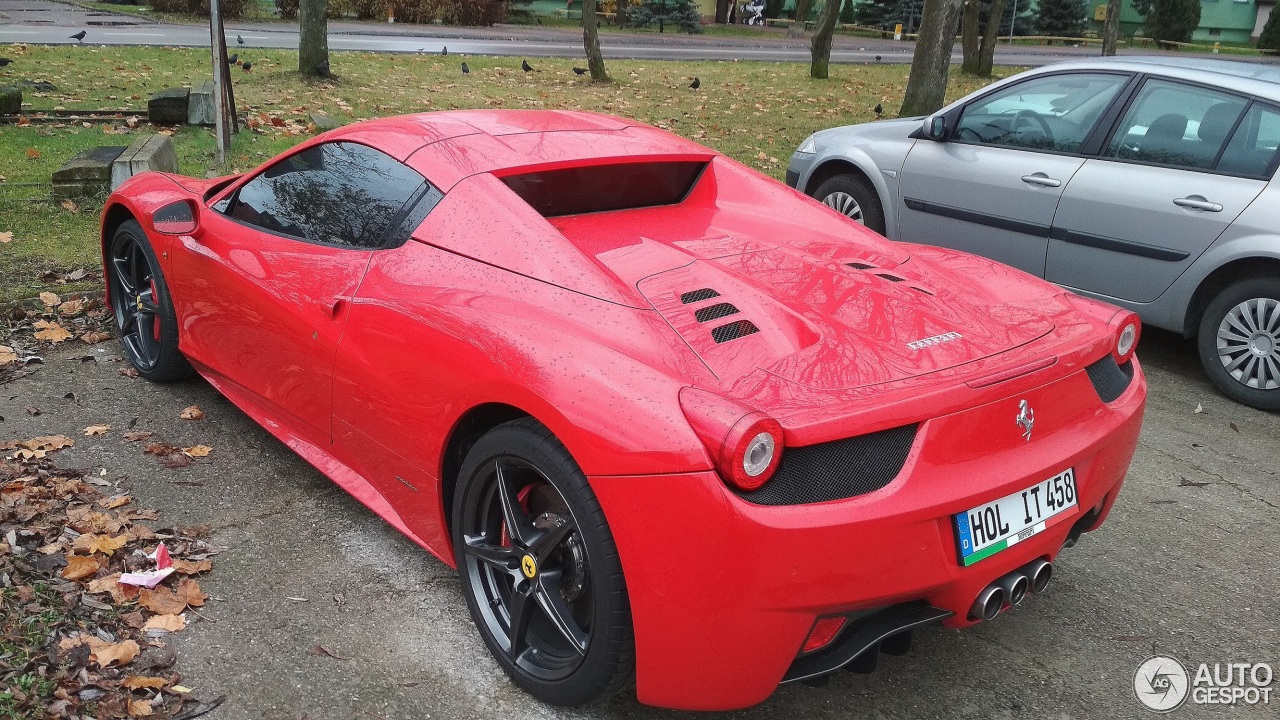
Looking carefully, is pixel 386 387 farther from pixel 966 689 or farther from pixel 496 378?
pixel 966 689

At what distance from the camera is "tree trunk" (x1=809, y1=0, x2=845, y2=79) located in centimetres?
1752

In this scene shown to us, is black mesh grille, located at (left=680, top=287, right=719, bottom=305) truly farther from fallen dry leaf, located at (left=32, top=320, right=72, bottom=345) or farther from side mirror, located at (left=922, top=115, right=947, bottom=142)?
side mirror, located at (left=922, top=115, right=947, bottom=142)

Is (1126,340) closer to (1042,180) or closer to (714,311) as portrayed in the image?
(714,311)

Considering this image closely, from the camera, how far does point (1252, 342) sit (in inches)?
197

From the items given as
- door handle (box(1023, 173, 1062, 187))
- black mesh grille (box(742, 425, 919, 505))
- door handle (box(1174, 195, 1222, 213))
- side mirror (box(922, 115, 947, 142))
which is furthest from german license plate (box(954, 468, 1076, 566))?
side mirror (box(922, 115, 947, 142))

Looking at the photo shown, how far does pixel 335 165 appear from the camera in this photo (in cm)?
362

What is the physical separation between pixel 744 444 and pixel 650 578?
38 centimetres

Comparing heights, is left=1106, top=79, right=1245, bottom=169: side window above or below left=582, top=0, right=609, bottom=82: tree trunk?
below

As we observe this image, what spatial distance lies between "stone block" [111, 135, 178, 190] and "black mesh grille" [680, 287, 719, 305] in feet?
16.4

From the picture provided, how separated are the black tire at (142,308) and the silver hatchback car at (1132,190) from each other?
4.25 metres

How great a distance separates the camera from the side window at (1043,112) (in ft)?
18.7

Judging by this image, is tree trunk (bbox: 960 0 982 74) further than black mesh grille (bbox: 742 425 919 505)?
Yes

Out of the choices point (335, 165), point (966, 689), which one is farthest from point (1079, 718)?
point (335, 165)

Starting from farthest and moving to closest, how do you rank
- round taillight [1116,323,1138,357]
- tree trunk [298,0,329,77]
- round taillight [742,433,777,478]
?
1. tree trunk [298,0,329,77]
2. round taillight [1116,323,1138,357]
3. round taillight [742,433,777,478]
